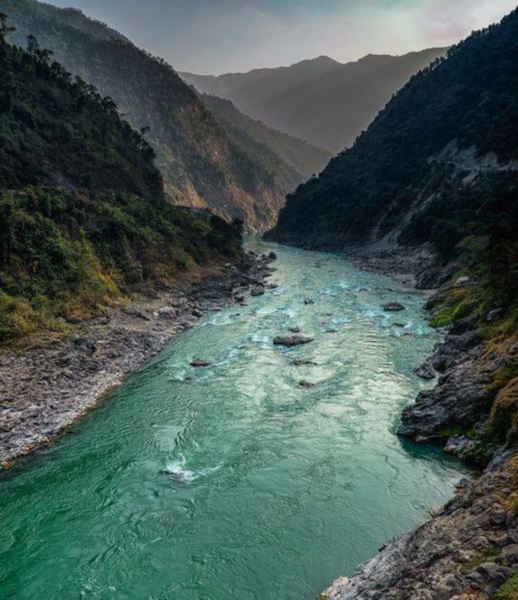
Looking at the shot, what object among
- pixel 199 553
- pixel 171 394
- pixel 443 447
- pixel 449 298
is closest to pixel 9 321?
pixel 171 394

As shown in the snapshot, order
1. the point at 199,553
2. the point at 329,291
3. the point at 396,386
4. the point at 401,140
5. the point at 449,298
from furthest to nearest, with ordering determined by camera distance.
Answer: the point at 401,140 → the point at 329,291 → the point at 449,298 → the point at 396,386 → the point at 199,553

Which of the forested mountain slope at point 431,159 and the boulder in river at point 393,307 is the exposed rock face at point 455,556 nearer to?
the boulder in river at point 393,307

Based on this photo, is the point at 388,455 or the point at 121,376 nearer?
the point at 388,455

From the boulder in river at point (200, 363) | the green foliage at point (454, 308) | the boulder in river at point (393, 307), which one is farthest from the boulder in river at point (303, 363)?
the boulder in river at point (393, 307)

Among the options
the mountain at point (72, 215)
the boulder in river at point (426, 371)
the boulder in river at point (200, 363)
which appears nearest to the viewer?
the boulder in river at point (426, 371)

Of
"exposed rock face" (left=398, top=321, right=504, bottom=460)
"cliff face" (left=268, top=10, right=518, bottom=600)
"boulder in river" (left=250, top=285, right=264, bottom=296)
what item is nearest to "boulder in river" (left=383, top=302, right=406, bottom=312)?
"cliff face" (left=268, top=10, right=518, bottom=600)

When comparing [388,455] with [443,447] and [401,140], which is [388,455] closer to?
[443,447]
